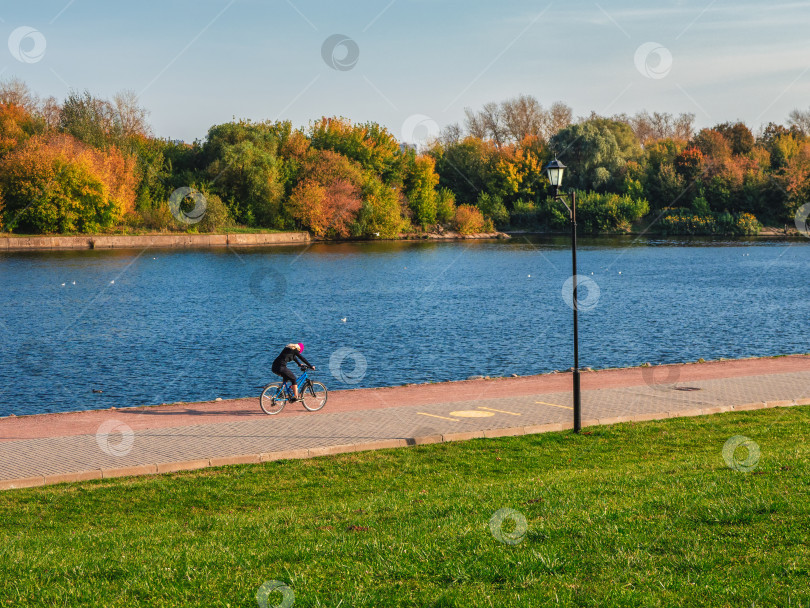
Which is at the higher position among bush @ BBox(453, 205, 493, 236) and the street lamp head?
A: bush @ BBox(453, 205, 493, 236)

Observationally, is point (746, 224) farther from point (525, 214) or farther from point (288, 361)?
point (288, 361)

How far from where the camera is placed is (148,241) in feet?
298

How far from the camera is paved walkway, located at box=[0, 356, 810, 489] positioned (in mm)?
13602

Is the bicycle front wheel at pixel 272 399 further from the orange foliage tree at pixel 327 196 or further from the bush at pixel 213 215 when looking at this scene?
the orange foliage tree at pixel 327 196

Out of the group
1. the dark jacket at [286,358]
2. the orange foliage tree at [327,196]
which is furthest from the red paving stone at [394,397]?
the orange foliage tree at [327,196]

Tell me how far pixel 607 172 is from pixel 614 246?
2022 cm

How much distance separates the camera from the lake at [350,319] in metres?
26.7

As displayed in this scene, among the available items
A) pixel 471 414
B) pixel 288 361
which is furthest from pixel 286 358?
pixel 471 414

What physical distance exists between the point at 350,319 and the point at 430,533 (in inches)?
1267

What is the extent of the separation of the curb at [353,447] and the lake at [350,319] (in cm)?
973

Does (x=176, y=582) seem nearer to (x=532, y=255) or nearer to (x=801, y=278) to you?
(x=801, y=278)

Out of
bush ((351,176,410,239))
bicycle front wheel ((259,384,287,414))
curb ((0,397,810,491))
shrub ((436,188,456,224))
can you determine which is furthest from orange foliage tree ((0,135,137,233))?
curb ((0,397,810,491))

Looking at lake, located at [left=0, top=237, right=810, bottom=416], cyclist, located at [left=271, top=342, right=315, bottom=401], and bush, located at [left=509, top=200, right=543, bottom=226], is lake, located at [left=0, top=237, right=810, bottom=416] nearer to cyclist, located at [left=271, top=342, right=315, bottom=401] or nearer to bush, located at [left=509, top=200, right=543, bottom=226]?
cyclist, located at [left=271, top=342, right=315, bottom=401]

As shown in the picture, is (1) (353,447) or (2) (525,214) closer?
(1) (353,447)
